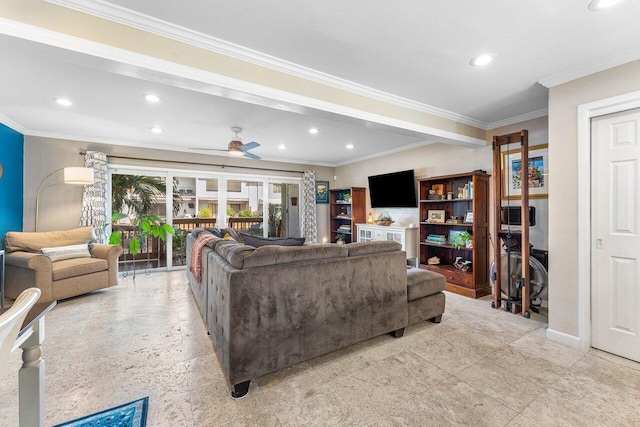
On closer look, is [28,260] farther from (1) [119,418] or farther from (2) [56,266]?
(1) [119,418]

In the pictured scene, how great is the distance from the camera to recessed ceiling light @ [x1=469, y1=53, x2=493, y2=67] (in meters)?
2.22

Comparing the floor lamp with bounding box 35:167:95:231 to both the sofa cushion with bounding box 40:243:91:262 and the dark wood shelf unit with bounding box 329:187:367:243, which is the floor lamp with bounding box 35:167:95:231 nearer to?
the sofa cushion with bounding box 40:243:91:262

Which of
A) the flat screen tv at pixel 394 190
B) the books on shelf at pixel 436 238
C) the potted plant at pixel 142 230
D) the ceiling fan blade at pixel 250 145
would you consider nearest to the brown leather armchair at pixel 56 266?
the potted plant at pixel 142 230

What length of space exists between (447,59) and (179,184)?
521 centimetres

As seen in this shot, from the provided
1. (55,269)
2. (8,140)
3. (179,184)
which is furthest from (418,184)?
(8,140)

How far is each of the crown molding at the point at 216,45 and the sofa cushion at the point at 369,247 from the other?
153cm

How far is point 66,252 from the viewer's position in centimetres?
388

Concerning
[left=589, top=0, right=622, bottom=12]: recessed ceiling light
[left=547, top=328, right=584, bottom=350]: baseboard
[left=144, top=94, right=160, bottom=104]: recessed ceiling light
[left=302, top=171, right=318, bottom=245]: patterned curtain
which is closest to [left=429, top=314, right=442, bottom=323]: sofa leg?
[left=547, top=328, right=584, bottom=350]: baseboard

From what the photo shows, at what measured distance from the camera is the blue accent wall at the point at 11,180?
12.2 feet

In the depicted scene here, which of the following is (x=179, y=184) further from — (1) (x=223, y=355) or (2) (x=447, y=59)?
(2) (x=447, y=59)

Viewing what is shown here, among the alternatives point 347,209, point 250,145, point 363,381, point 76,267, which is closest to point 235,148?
point 250,145

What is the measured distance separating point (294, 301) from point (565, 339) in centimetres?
252

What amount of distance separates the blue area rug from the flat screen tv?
461cm

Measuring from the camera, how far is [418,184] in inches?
194
